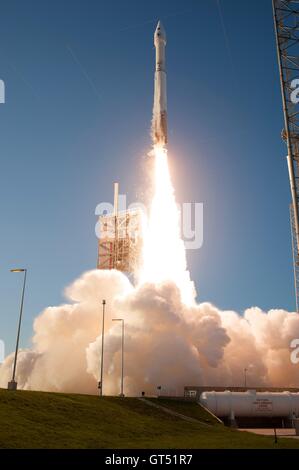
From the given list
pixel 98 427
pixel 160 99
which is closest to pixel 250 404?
pixel 98 427

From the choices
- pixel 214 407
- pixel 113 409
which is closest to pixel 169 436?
pixel 113 409

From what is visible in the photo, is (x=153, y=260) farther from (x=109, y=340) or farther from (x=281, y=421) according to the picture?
(x=281, y=421)

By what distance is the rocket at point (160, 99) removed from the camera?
8762 centimetres

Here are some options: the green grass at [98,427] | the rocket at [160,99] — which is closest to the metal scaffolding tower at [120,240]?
the rocket at [160,99]

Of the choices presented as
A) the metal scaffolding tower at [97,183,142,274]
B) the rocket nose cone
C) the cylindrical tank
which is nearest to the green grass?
the cylindrical tank

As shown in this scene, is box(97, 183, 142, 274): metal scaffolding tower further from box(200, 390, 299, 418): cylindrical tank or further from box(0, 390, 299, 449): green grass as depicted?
box(0, 390, 299, 449): green grass

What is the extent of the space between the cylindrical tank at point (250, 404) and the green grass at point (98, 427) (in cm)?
996

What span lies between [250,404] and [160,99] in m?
55.3

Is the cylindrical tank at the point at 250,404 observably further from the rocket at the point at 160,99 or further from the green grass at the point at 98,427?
the rocket at the point at 160,99

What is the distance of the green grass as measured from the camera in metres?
35.6

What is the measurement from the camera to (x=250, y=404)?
3056 inches

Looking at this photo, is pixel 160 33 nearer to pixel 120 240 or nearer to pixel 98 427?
pixel 120 240

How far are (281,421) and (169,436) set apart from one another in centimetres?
4143
